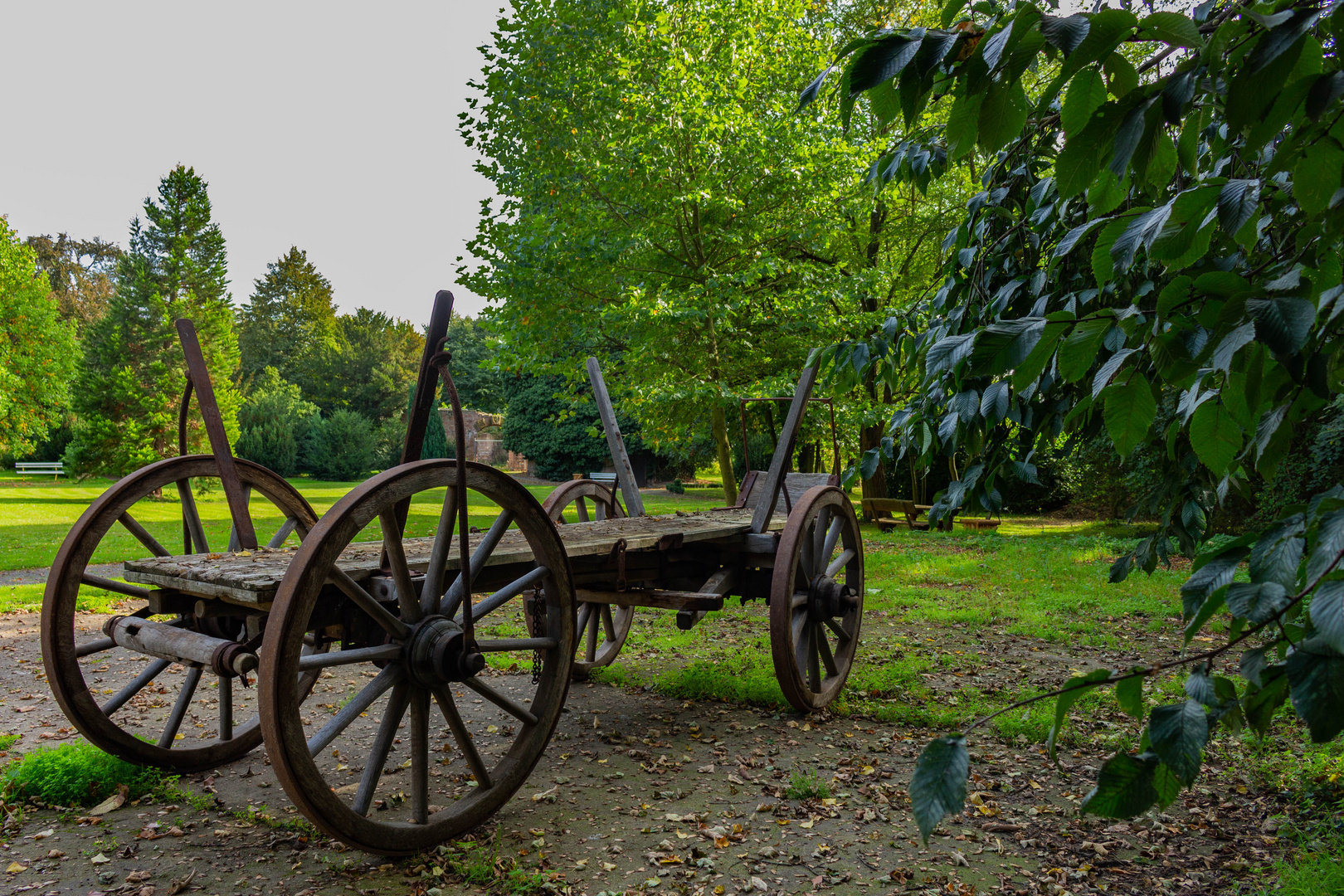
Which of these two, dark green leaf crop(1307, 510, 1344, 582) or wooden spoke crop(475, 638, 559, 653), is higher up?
dark green leaf crop(1307, 510, 1344, 582)

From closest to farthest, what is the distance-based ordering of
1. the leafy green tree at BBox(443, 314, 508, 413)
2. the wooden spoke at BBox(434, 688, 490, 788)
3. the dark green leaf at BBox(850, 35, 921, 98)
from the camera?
the dark green leaf at BBox(850, 35, 921, 98) < the wooden spoke at BBox(434, 688, 490, 788) < the leafy green tree at BBox(443, 314, 508, 413)

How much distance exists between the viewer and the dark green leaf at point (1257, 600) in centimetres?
106

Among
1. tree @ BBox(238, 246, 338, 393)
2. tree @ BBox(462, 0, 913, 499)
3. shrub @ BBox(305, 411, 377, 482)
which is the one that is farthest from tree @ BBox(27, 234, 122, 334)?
tree @ BBox(462, 0, 913, 499)

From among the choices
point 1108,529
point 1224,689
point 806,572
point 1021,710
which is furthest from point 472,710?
point 1108,529

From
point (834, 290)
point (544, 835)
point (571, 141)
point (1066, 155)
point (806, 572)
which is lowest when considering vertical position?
point (544, 835)

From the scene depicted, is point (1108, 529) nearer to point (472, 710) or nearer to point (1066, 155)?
point (472, 710)

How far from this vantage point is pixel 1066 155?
1.07m

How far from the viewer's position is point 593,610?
5.84 meters

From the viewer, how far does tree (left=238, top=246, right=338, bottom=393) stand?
45719 millimetres

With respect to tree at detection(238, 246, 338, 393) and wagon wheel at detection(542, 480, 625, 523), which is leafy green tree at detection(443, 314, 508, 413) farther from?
wagon wheel at detection(542, 480, 625, 523)

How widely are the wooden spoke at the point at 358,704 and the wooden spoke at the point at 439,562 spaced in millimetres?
262

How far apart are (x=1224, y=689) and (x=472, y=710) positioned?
15.6ft

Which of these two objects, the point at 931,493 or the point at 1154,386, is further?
the point at 931,493

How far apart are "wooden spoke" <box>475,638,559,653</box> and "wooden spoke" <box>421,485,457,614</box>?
0.81ft
